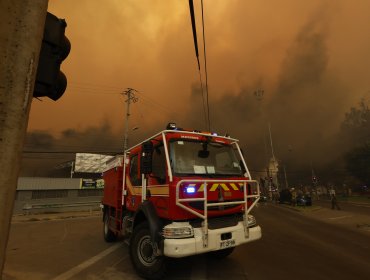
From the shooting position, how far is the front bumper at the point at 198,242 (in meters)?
4.36

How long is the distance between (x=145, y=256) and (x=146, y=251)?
0.10 meters

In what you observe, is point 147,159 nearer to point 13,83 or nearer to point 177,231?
point 177,231

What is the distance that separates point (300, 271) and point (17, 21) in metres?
6.29

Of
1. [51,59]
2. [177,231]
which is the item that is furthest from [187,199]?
[51,59]

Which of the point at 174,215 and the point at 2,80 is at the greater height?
the point at 2,80

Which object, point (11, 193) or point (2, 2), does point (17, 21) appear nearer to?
point (2, 2)

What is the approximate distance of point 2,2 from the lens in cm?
175

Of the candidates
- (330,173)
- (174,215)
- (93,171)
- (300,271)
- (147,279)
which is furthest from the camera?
(330,173)

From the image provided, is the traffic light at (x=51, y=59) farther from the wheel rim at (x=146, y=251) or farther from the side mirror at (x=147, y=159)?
the wheel rim at (x=146, y=251)

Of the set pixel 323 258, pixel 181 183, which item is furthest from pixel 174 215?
pixel 323 258

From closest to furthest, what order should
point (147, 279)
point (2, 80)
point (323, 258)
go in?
point (2, 80) < point (147, 279) < point (323, 258)

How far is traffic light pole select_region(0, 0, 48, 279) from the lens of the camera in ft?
5.46

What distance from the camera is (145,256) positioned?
17.3ft

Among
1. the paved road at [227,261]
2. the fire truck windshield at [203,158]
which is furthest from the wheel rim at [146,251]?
the fire truck windshield at [203,158]
